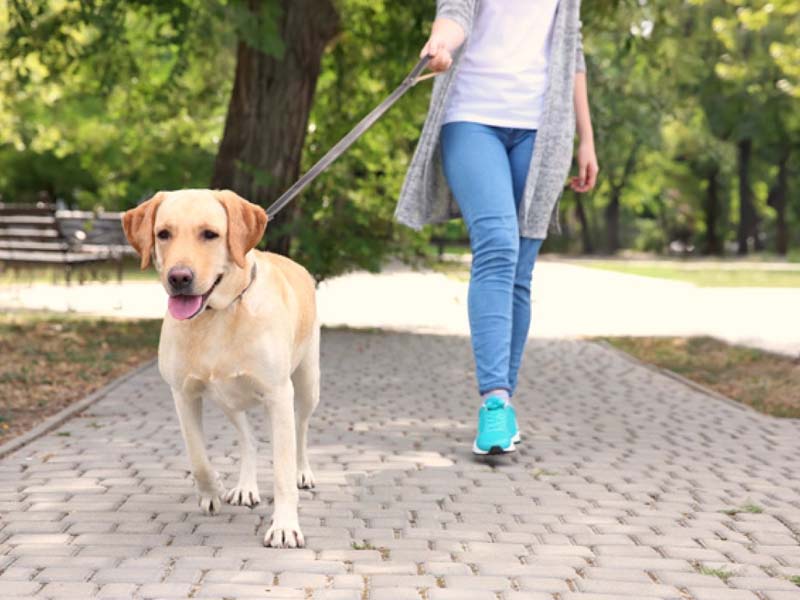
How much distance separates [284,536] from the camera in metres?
4.30

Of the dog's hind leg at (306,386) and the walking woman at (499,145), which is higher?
the walking woman at (499,145)

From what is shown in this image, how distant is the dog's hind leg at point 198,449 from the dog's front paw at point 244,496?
80mm

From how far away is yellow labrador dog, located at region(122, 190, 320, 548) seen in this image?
414 centimetres

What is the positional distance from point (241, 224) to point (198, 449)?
36.7 inches

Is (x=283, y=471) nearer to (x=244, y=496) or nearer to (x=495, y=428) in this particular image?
(x=244, y=496)

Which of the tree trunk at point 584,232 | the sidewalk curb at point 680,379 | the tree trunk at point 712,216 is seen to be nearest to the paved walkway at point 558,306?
the sidewalk curb at point 680,379

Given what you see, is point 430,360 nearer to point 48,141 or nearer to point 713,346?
point 713,346

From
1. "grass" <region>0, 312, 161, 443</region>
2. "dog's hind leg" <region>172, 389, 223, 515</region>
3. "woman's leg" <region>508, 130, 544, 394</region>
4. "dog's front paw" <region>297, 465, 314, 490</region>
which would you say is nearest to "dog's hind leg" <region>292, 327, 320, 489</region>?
"dog's front paw" <region>297, 465, 314, 490</region>

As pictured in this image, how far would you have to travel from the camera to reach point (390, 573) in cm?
401

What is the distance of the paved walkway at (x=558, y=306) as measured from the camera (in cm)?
1475

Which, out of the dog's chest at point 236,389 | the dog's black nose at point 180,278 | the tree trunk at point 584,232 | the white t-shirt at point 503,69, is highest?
the white t-shirt at point 503,69

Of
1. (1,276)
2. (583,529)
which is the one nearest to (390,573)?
(583,529)

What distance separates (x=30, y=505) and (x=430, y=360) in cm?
660

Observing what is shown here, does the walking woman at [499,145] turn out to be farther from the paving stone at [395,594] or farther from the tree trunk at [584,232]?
the tree trunk at [584,232]
